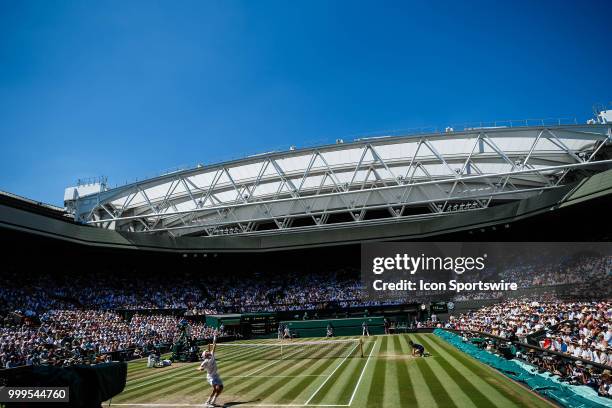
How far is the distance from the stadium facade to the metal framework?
107mm

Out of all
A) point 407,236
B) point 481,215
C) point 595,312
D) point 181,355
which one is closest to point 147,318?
point 181,355

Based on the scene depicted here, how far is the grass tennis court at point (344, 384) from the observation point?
41.2ft

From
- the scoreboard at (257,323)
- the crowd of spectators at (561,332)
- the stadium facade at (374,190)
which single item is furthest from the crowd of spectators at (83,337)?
the crowd of spectators at (561,332)

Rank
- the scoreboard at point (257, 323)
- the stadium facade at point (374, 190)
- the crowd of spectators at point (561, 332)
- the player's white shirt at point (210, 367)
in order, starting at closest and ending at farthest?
the crowd of spectators at point (561, 332), the player's white shirt at point (210, 367), the stadium facade at point (374, 190), the scoreboard at point (257, 323)

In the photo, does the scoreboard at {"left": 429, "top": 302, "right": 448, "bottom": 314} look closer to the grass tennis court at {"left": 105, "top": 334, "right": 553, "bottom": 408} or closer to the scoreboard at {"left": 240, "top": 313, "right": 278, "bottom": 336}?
the scoreboard at {"left": 240, "top": 313, "right": 278, "bottom": 336}

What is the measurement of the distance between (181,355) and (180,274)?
28237 mm

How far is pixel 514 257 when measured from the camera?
42.2m

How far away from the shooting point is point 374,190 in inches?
1256

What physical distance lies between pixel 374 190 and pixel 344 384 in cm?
1870

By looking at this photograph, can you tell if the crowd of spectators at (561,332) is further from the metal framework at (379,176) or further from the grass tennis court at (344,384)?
the metal framework at (379,176)

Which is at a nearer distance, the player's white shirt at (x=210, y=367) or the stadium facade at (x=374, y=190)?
the player's white shirt at (x=210, y=367)

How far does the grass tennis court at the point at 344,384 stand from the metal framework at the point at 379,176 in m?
14.1

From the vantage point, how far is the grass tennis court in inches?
494

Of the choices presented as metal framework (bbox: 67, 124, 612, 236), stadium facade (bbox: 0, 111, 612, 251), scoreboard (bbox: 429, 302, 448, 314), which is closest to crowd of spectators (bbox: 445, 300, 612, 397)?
scoreboard (bbox: 429, 302, 448, 314)
